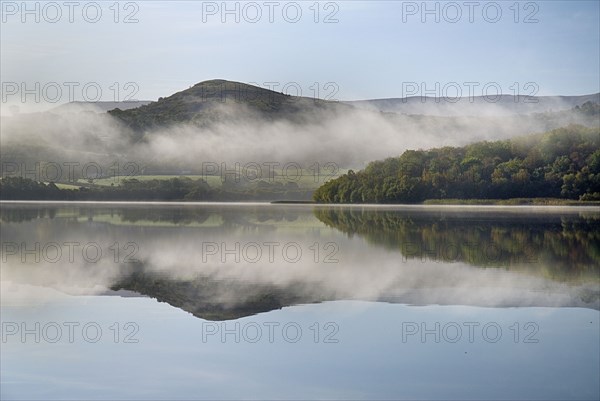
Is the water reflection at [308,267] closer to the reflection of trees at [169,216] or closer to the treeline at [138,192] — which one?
the reflection of trees at [169,216]

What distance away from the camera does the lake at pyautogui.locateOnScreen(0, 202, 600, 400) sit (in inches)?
374

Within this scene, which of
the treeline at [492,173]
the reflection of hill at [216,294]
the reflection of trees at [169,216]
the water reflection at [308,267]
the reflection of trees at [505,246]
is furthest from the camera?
the treeline at [492,173]

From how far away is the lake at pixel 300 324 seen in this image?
9.49 m

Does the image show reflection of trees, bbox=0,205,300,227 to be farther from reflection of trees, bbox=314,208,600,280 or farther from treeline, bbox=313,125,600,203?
treeline, bbox=313,125,600,203

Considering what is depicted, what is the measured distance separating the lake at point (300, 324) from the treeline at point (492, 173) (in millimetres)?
70515

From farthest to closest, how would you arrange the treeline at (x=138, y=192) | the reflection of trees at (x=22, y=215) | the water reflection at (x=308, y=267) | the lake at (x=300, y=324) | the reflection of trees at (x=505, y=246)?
the treeline at (x=138, y=192)
the reflection of trees at (x=22, y=215)
the reflection of trees at (x=505, y=246)
the water reflection at (x=308, y=267)
the lake at (x=300, y=324)

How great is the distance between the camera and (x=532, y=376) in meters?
9.74

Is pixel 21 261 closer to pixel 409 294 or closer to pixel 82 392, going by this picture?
pixel 409 294

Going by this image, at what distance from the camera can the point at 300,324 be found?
12.8 m

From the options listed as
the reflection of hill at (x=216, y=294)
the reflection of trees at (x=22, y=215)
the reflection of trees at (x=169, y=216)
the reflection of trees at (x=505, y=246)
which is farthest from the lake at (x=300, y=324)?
the reflection of trees at (x=22, y=215)

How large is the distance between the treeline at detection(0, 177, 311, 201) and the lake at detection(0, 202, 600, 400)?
98.0 meters

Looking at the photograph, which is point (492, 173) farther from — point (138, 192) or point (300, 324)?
point (300, 324)

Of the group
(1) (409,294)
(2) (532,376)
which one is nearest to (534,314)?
(1) (409,294)

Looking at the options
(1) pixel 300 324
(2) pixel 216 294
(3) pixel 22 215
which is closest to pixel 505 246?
(2) pixel 216 294
